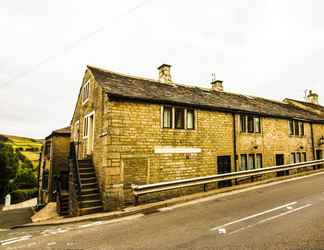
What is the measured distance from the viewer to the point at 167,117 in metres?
12.2

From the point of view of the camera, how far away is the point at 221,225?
645cm

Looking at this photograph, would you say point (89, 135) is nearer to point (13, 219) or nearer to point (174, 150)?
point (174, 150)

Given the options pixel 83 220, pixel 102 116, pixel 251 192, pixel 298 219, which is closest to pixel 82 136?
pixel 102 116

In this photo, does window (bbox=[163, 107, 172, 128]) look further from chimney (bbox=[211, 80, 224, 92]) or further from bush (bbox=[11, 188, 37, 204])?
bush (bbox=[11, 188, 37, 204])

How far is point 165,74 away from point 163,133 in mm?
6035

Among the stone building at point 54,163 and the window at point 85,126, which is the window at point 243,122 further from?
the stone building at point 54,163

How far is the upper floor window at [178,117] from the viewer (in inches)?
480

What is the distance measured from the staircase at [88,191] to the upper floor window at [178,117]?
4.55m

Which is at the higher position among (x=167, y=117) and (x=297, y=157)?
(x=167, y=117)

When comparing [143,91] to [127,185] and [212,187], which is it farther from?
[212,187]

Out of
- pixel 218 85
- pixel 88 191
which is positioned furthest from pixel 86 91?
pixel 218 85

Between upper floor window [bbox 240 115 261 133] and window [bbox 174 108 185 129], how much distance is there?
510 cm

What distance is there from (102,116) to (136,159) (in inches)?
108

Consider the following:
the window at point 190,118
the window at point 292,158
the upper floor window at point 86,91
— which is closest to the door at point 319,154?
the window at point 292,158
